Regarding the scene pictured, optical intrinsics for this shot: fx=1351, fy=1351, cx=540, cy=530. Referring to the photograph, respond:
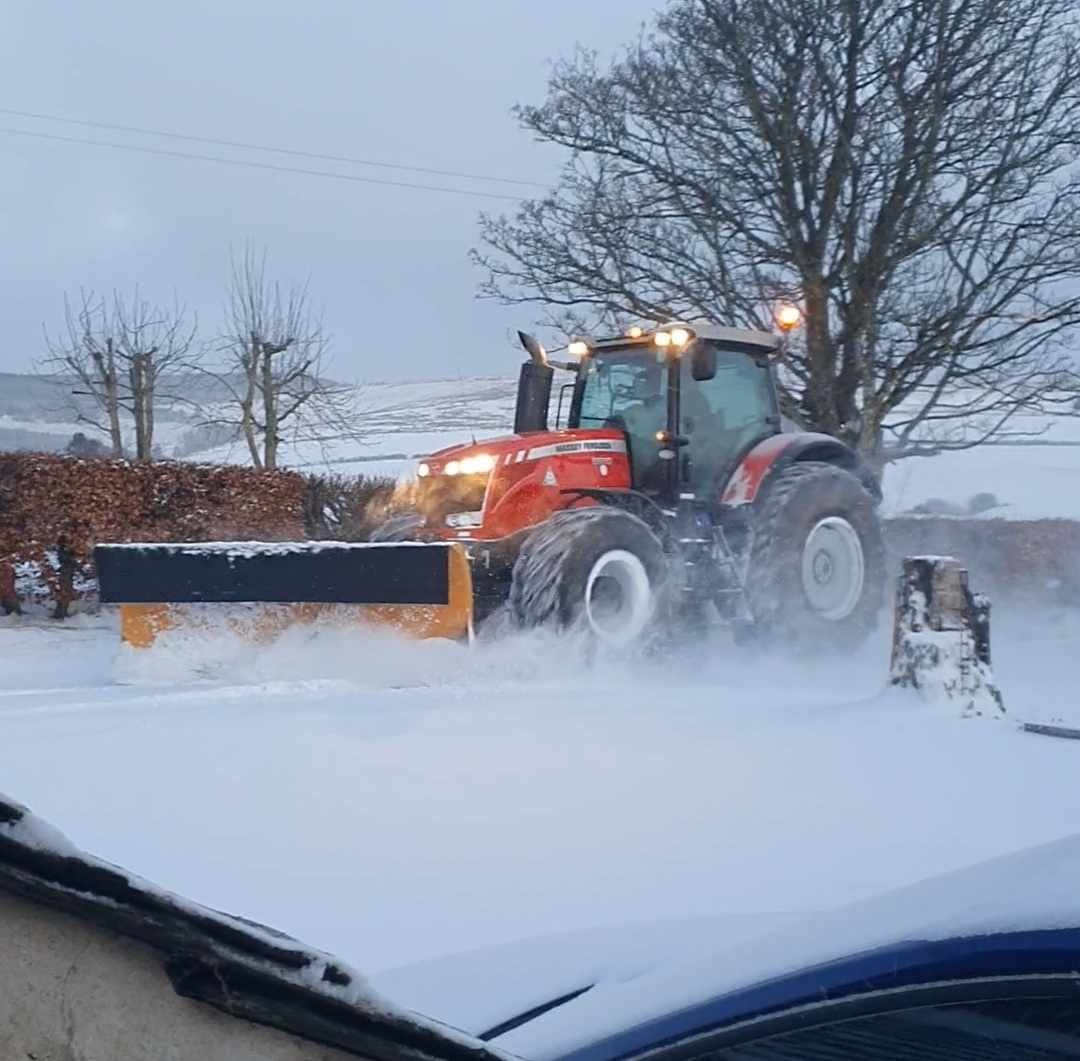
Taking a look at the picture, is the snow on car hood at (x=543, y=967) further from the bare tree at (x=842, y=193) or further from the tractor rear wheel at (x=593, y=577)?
the bare tree at (x=842, y=193)

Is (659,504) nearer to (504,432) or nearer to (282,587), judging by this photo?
(282,587)

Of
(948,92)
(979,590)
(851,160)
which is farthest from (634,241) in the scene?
(979,590)

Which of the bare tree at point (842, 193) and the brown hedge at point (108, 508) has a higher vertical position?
the bare tree at point (842, 193)

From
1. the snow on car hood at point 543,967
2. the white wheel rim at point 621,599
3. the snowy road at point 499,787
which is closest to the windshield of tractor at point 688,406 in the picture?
the white wheel rim at point 621,599

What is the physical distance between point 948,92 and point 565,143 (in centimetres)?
399

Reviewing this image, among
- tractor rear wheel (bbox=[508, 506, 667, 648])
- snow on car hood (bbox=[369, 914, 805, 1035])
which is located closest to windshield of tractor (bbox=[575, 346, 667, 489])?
tractor rear wheel (bbox=[508, 506, 667, 648])

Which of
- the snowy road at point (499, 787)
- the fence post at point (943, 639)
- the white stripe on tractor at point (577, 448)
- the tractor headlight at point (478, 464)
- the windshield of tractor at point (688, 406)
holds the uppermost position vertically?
the windshield of tractor at point (688, 406)

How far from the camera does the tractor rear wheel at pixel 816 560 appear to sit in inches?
344

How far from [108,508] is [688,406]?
5964 millimetres

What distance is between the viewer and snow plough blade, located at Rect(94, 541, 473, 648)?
24.9 ft

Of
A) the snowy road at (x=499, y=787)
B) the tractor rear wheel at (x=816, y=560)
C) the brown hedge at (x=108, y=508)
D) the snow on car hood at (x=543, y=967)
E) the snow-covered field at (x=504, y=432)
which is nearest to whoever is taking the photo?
the snow on car hood at (x=543, y=967)

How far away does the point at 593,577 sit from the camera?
778 cm

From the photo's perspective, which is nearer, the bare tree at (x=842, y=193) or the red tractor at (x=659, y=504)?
the red tractor at (x=659, y=504)

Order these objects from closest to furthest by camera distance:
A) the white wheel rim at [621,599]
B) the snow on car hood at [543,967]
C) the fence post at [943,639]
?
the snow on car hood at [543,967]
the fence post at [943,639]
the white wheel rim at [621,599]
